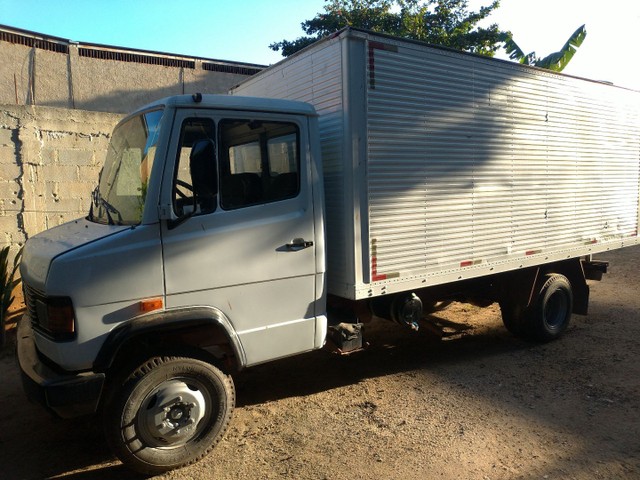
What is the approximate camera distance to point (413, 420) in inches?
159

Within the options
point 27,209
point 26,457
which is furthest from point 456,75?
point 27,209

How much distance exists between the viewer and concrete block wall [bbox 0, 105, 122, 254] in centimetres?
609

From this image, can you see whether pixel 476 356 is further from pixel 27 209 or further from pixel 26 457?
pixel 27 209

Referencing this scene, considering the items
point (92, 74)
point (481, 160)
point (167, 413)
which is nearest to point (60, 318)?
point (167, 413)

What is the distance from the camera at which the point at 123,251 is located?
10.3 ft

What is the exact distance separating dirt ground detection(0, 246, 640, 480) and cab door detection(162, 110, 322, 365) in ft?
2.41

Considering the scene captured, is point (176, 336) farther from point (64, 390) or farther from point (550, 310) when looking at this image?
point (550, 310)

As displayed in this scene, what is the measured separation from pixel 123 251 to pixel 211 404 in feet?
4.20

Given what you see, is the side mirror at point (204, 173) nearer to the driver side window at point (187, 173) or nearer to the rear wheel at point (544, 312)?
the driver side window at point (187, 173)

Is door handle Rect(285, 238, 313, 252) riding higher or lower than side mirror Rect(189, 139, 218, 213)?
lower

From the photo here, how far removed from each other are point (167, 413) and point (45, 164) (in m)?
4.43

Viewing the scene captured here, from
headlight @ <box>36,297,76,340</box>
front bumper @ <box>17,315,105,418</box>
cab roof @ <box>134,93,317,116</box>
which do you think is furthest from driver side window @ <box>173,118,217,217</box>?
front bumper @ <box>17,315,105,418</box>

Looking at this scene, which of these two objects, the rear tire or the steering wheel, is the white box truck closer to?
the steering wheel

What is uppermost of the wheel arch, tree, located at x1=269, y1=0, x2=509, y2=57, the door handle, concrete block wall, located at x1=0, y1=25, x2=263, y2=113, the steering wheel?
tree, located at x1=269, y1=0, x2=509, y2=57
